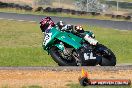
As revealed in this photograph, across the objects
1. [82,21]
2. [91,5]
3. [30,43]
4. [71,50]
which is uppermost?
[71,50]

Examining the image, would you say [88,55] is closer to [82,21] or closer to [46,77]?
[46,77]

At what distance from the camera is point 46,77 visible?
36.2 feet

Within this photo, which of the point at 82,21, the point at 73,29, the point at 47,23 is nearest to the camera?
the point at 73,29

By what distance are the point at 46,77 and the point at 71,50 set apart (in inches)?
129

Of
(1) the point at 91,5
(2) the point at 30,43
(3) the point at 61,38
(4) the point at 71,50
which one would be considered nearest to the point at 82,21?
(1) the point at 91,5

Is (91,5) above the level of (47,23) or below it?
below

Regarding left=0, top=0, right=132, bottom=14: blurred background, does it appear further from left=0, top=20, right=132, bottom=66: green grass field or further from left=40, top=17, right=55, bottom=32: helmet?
left=40, top=17, right=55, bottom=32: helmet

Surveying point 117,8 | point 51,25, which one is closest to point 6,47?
point 51,25

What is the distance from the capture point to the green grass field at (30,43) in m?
22.2

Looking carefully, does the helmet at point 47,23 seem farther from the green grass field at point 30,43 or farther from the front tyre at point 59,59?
the green grass field at point 30,43

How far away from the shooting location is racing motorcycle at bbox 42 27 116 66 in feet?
45.6

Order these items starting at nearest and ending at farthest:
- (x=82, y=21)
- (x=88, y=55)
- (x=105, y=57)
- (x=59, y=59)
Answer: (x=88, y=55)
(x=59, y=59)
(x=105, y=57)
(x=82, y=21)

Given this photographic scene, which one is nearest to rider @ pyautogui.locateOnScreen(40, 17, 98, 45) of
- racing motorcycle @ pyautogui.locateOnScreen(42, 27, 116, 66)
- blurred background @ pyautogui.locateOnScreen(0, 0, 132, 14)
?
racing motorcycle @ pyautogui.locateOnScreen(42, 27, 116, 66)

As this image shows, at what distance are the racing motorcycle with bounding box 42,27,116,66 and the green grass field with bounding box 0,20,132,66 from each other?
21.4ft
